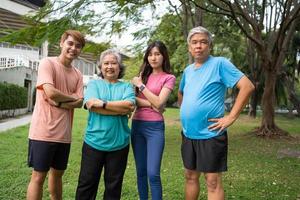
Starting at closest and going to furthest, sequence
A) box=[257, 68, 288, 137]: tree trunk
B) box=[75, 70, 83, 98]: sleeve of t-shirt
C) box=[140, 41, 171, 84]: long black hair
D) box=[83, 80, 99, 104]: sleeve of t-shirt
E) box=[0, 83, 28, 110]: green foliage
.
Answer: box=[83, 80, 99, 104]: sleeve of t-shirt, box=[75, 70, 83, 98]: sleeve of t-shirt, box=[140, 41, 171, 84]: long black hair, box=[257, 68, 288, 137]: tree trunk, box=[0, 83, 28, 110]: green foliage

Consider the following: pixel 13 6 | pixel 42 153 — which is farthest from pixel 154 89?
pixel 13 6

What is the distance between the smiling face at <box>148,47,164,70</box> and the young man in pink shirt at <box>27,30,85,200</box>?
2.24 ft

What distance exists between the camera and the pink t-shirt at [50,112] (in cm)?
360

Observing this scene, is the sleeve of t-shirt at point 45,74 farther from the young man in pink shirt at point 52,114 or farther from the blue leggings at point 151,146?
the blue leggings at point 151,146

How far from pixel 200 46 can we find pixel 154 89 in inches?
24.5

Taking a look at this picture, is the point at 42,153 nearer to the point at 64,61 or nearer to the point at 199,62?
the point at 64,61

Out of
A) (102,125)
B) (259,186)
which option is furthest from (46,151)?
(259,186)

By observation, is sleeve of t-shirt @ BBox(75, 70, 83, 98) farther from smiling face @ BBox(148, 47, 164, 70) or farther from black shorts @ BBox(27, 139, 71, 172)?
smiling face @ BBox(148, 47, 164, 70)

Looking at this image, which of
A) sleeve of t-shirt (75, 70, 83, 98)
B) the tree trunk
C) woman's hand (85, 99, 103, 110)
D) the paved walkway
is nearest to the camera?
woman's hand (85, 99, 103, 110)

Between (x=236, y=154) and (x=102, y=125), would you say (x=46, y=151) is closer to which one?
(x=102, y=125)

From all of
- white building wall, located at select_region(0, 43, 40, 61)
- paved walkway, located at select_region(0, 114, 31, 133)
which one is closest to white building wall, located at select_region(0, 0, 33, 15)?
paved walkway, located at select_region(0, 114, 31, 133)

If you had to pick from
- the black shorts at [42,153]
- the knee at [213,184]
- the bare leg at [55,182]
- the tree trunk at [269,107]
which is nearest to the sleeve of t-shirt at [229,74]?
the knee at [213,184]

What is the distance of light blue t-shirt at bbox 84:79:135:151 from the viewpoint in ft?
11.8

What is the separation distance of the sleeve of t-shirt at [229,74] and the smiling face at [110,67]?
3.14 ft
